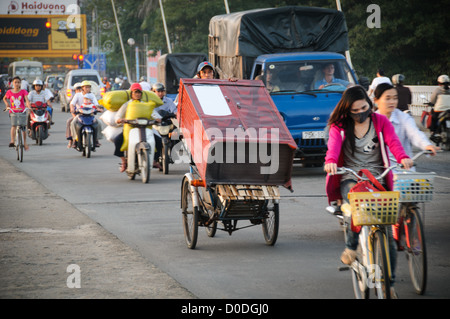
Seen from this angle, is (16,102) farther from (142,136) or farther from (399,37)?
(399,37)

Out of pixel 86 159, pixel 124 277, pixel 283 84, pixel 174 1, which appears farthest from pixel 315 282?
pixel 174 1

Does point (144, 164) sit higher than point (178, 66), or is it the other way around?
point (178, 66)

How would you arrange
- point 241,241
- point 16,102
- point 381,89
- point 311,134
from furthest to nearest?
1. point 16,102
2. point 311,134
3. point 241,241
4. point 381,89

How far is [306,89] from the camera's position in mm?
16281

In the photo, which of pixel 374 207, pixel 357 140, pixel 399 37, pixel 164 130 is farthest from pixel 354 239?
pixel 399 37

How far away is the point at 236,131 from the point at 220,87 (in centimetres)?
105

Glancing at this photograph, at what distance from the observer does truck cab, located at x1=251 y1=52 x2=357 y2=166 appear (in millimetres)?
15430

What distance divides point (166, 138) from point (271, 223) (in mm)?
7724

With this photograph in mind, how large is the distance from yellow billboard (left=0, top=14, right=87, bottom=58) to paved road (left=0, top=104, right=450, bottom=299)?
2810 inches

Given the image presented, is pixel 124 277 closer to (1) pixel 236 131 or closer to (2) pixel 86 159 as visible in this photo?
(1) pixel 236 131

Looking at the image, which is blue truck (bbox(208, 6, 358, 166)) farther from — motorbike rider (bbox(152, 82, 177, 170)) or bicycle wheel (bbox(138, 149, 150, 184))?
bicycle wheel (bbox(138, 149, 150, 184))

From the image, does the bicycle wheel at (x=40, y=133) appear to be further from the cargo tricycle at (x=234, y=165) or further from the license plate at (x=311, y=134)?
the cargo tricycle at (x=234, y=165)

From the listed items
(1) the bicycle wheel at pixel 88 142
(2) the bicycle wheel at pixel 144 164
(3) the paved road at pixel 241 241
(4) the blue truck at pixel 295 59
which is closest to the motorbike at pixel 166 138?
(3) the paved road at pixel 241 241

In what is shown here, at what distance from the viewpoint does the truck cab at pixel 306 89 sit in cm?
1543
